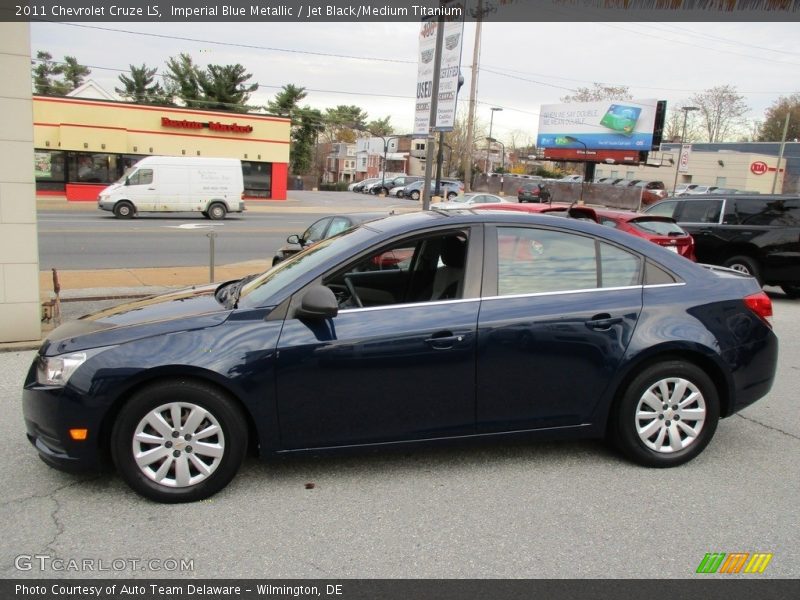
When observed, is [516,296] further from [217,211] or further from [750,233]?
[217,211]

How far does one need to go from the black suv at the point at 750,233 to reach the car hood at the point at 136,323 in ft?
32.2

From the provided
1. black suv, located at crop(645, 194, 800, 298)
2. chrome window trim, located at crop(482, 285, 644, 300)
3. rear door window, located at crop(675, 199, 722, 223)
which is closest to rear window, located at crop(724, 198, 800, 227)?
black suv, located at crop(645, 194, 800, 298)

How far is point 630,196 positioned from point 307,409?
4201 cm

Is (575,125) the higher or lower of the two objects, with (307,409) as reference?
higher

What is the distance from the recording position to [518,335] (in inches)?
154

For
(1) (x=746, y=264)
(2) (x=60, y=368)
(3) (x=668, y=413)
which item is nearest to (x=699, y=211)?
(1) (x=746, y=264)

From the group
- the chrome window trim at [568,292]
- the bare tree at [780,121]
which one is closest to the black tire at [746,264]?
the chrome window trim at [568,292]

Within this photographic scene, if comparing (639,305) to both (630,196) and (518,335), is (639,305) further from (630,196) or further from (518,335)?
(630,196)

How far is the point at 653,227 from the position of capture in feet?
34.0

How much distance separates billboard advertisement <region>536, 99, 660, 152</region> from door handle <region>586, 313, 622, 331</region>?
5072 cm

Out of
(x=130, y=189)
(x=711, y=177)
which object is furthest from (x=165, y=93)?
(x=711, y=177)

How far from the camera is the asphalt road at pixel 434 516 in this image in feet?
10.2

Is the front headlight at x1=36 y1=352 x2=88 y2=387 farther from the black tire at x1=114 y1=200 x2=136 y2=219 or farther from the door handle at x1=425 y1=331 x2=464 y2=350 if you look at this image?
the black tire at x1=114 y1=200 x2=136 y2=219
